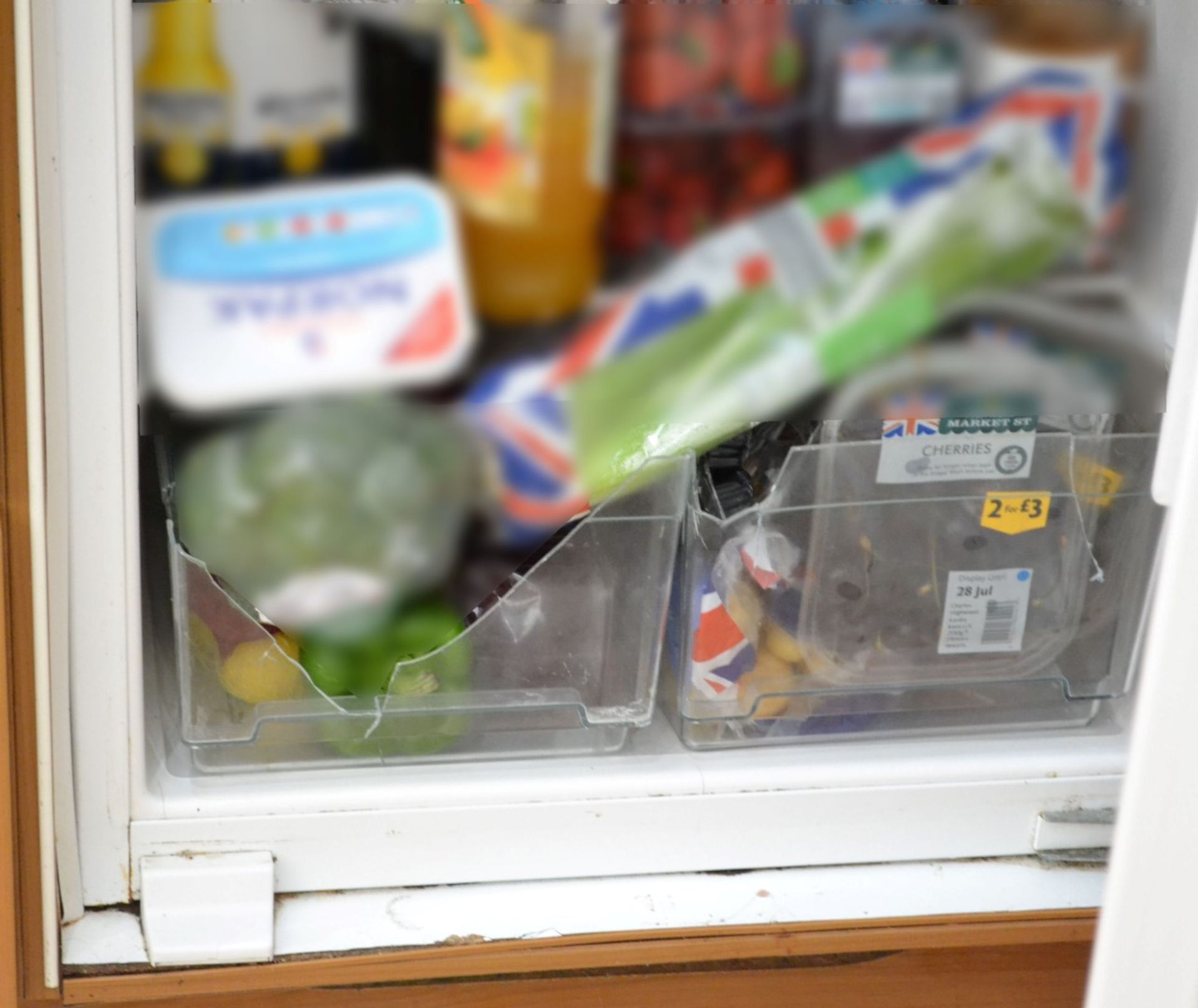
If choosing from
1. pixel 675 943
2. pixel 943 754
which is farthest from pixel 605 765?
pixel 943 754

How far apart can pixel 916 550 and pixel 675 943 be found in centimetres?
36

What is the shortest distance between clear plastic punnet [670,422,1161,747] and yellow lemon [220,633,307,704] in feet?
1.01

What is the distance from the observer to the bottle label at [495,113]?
2.64 ft

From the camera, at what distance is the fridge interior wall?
0.80 metres

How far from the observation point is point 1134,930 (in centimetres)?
79

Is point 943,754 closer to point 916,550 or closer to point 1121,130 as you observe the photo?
point 916,550

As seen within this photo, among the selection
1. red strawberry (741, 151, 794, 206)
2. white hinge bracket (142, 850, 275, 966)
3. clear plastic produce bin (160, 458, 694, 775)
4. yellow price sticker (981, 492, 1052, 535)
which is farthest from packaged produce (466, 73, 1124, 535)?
white hinge bracket (142, 850, 275, 966)

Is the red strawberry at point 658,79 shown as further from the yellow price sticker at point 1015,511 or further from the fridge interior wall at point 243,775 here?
the yellow price sticker at point 1015,511

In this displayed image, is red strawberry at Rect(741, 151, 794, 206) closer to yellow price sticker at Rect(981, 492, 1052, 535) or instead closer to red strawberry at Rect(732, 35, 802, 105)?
red strawberry at Rect(732, 35, 802, 105)

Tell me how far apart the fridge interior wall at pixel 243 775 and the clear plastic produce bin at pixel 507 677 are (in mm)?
26

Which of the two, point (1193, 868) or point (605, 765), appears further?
point (605, 765)

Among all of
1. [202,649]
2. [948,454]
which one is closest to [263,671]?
[202,649]

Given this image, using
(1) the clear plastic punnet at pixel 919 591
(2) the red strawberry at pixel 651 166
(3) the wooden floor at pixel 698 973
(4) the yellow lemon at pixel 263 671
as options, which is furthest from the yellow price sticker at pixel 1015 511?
(4) the yellow lemon at pixel 263 671

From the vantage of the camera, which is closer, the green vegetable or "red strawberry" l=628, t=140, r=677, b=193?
"red strawberry" l=628, t=140, r=677, b=193
